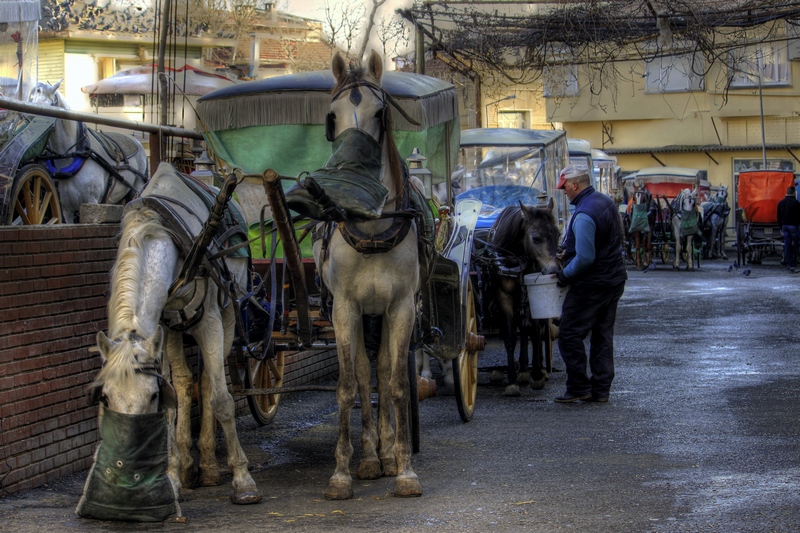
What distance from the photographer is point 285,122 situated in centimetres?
862

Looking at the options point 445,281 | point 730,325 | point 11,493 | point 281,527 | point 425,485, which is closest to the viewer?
point 281,527

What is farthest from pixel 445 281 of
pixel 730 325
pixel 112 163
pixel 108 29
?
pixel 108 29

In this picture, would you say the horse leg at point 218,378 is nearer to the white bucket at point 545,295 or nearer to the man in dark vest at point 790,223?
the white bucket at point 545,295

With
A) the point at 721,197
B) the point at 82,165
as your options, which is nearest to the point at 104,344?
the point at 82,165

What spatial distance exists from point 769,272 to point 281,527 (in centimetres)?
2261

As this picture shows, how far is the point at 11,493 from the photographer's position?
19.9 ft

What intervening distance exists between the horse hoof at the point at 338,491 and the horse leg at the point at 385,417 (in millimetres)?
690

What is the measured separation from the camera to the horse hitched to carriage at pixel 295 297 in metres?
5.17

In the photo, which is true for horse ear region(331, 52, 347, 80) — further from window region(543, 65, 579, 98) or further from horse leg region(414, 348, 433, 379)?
window region(543, 65, 579, 98)

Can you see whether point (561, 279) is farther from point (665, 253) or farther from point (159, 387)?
point (665, 253)

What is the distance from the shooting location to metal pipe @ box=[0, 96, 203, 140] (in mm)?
6062

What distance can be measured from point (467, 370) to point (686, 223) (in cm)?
2002

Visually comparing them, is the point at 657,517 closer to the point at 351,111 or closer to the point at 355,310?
the point at 355,310

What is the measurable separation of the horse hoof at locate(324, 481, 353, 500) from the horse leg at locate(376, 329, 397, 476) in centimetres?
69
